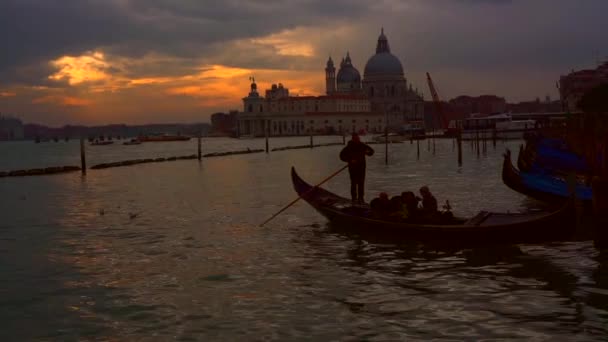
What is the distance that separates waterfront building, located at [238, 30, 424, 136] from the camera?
161 metres

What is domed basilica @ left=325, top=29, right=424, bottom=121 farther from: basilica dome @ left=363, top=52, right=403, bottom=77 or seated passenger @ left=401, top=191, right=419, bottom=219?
seated passenger @ left=401, top=191, right=419, bottom=219

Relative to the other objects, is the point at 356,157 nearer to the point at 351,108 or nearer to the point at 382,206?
the point at 382,206

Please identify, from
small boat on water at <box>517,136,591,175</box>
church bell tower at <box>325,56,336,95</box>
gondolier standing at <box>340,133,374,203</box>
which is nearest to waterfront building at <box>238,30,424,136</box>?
church bell tower at <box>325,56,336,95</box>

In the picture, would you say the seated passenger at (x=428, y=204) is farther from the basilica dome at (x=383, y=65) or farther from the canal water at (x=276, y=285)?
the basilica dome at (x=383, y=65)

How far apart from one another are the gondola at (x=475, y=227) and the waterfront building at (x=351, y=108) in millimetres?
145710

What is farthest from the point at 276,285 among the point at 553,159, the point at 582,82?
the point at 582,82

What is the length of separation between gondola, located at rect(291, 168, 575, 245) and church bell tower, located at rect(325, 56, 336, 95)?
566ft

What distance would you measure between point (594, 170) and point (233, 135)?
171 m

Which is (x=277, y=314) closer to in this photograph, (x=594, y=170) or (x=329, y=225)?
(x=329, y=225)

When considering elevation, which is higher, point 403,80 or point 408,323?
point 403,80

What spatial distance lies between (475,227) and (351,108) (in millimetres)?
155136

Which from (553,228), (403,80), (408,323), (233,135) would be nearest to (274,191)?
(553,228)

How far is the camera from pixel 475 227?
982 centimetres

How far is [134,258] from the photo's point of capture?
1047cm
